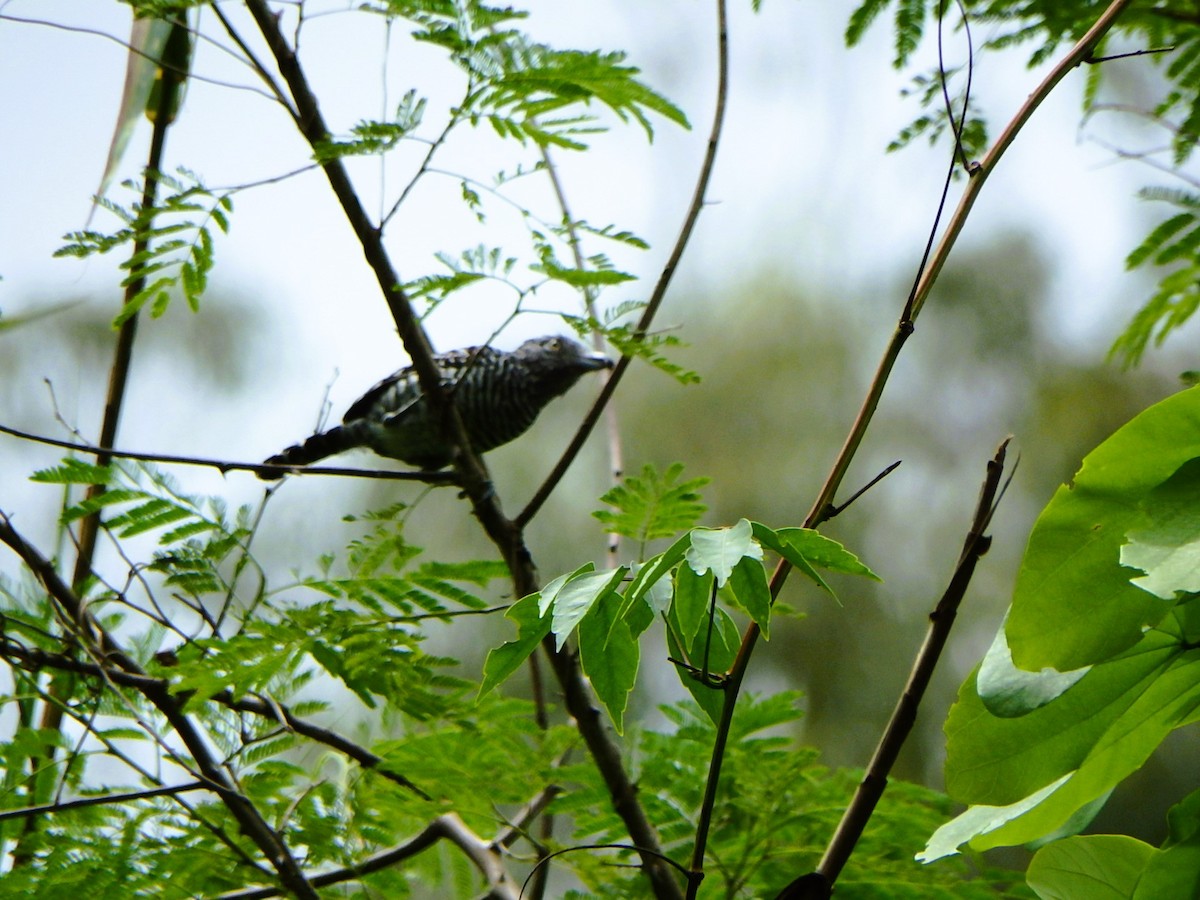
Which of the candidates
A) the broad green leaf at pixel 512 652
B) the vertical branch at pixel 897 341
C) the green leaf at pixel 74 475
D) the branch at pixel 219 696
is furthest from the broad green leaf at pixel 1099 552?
the green leaf at pixel 74 475

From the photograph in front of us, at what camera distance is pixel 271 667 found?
3.20ft

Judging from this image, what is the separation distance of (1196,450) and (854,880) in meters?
0.73

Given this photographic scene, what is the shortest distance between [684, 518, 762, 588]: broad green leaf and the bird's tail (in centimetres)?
127

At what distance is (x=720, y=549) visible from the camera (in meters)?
0.47

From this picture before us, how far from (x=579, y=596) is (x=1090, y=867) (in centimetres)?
28

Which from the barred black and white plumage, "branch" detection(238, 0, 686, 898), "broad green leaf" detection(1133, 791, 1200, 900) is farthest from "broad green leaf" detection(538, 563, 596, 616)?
the barred black and white plumage

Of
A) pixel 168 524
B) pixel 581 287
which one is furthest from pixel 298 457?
pixel 581 287

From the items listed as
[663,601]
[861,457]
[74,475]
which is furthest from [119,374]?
[861,457]

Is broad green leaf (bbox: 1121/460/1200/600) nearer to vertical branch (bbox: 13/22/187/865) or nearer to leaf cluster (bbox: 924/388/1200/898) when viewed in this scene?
leaf cluster (bbox: 924/388/1200/898)

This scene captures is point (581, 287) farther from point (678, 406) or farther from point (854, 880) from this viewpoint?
point (678, 406)

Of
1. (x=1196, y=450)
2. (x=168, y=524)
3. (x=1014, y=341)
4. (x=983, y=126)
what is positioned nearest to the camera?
(x=1196, y=450)

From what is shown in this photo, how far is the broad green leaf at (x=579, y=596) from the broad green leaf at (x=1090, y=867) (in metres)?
0.25

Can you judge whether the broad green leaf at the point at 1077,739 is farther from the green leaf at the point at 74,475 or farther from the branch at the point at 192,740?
the green leaf at the point at 74,475

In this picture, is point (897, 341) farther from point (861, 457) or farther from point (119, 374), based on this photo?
point (861, 457)
